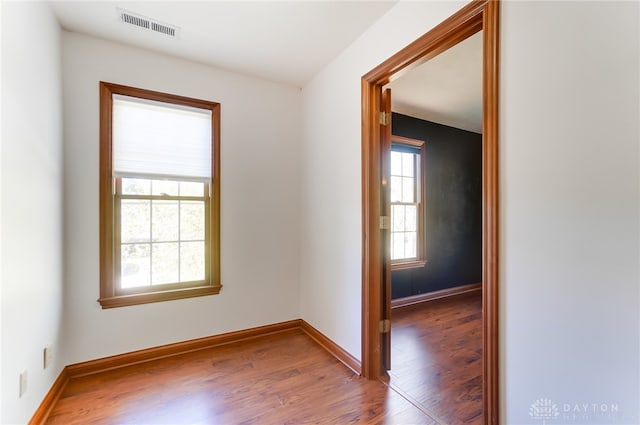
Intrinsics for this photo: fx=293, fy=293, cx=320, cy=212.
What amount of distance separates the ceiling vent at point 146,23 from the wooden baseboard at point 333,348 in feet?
9.03

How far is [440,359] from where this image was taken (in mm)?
2451

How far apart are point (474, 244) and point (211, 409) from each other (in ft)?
13.7

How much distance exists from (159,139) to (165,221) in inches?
27.5

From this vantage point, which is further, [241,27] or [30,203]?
[241,27]

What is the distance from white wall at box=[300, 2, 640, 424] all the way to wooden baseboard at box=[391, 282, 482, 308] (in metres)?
2.46

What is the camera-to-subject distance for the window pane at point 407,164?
3.95 m

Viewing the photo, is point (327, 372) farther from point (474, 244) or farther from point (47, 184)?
point (474, 244)

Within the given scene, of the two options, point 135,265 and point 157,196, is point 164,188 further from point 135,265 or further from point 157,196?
point 135,265

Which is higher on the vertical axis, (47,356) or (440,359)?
(47,356)

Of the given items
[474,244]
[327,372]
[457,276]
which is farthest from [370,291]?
[474,244]

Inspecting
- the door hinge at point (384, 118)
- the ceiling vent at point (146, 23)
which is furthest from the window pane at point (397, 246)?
the ceiling vent at point (146, 23)

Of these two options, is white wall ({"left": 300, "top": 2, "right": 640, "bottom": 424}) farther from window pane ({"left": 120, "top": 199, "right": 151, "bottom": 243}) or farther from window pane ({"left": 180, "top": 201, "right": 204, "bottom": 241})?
window pane ({"left": 120, "top": 199, "right": 151, "bottom": 243})

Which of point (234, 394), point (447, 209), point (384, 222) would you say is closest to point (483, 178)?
point (384, 222)

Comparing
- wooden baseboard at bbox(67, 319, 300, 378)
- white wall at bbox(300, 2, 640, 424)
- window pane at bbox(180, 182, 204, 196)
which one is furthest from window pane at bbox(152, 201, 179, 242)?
white wall at bbox(300, 2, 640, 424)
